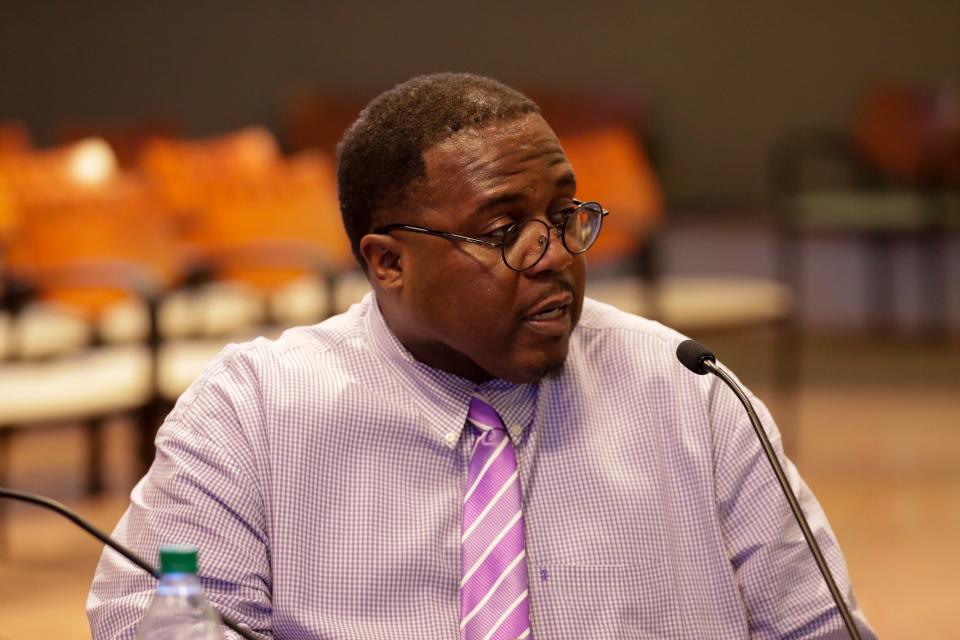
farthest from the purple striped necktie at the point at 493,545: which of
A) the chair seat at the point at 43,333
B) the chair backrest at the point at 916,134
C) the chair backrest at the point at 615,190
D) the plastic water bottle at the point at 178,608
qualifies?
the chair backrest at the point at 916,134

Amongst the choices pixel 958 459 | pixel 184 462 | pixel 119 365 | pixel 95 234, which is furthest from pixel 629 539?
pixel 958 459

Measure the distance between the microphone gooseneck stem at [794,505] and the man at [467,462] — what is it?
5.2 inches

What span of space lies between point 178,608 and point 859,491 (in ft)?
13.0

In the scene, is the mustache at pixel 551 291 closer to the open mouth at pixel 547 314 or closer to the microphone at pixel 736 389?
the open mouth at pixel 547 314

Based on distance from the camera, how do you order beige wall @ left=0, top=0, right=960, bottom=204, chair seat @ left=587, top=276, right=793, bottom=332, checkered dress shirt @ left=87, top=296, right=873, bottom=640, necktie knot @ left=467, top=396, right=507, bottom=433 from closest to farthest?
checkered dress shirt @ left=87, top=296, right=873, bottom=640, necktie knot @ left=467, top=396, right=507, bottom=433, chair seat @ left=587, top=276, right=793, bottom=332, beige wall @ left=0, top=0, right=960, bottom=204

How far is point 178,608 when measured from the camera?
3.83 ft

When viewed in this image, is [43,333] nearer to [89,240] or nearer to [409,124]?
[89,240]

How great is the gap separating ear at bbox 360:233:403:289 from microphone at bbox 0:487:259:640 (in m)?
0.43

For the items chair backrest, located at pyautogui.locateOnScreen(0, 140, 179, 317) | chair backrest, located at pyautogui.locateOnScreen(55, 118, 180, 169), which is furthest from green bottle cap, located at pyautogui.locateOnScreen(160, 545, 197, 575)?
chair backrest, located at pyautogui.locateOnScreen(55, 118, 180, 169)

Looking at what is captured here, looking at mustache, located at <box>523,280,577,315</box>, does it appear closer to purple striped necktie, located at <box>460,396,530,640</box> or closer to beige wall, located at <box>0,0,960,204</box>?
purple striped necktie, located at <box>460,396,530,640</box>

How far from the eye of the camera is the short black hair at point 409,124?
1.60 metres

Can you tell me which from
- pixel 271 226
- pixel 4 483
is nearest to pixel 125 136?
pixel 271 226

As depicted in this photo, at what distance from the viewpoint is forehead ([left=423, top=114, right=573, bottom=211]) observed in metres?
1.57

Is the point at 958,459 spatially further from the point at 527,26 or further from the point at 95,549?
the point at 527,26
